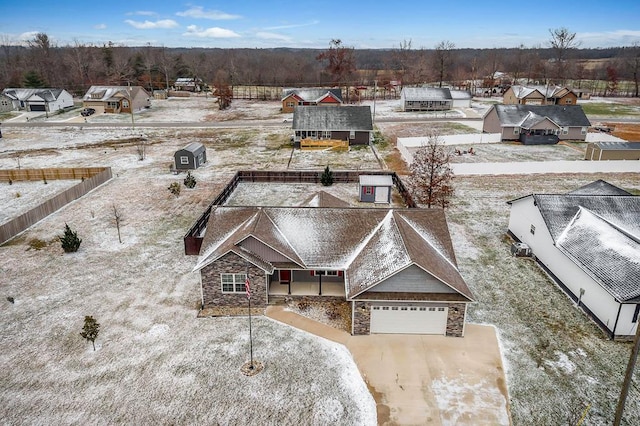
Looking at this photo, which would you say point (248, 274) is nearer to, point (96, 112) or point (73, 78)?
point (96, 112)

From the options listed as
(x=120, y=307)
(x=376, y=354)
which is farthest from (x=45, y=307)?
(x=376, y=354)

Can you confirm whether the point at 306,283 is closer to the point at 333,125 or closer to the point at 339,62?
the point at 333,125

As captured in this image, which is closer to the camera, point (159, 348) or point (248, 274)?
point (159, 348)

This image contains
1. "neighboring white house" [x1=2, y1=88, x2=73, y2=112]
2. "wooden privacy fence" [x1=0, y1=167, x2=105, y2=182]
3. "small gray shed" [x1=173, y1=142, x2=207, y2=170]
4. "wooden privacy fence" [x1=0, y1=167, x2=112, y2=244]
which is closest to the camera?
"wooden privacy fence" [x1=0, y1=167, x2=112, y2=244]

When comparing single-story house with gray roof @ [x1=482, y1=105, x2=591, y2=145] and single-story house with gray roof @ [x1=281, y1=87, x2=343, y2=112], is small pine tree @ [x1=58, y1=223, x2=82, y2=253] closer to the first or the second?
single-story house with gray roof @ [x1=482, y1=105, x2=591, y2=145]

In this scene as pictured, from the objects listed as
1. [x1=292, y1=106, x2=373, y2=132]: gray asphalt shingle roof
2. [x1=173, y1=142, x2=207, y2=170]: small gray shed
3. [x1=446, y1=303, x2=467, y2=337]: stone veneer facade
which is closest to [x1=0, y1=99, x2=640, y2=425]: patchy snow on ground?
[x1=446, y1=303, x2=467, y2=337]: stone veneer facade

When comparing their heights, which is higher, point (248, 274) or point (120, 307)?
point (248, 274)
